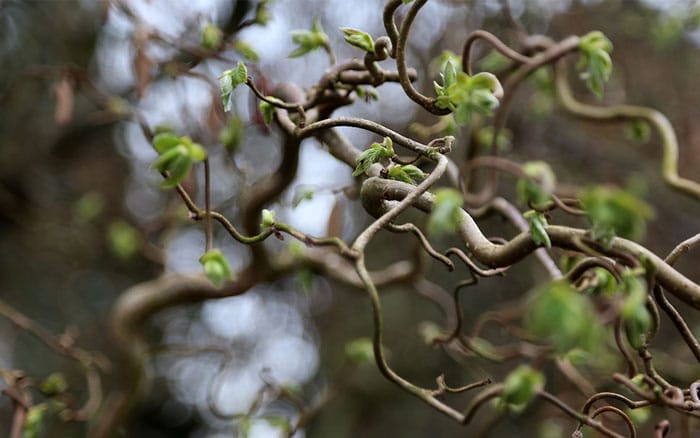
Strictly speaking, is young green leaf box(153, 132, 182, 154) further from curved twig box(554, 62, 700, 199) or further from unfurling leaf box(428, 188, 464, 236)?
curved twig box(554, 62, 700, 199)

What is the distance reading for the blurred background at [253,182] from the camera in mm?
2170

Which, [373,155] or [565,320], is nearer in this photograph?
[565,320]

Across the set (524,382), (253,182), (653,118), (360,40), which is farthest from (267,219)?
(253,182)

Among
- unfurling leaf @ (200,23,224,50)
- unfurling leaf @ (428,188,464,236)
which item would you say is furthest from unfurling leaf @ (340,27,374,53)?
unfurling leaf @ (200,23,224,50)

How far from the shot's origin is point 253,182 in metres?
1.96

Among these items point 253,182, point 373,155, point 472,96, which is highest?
point 472,96

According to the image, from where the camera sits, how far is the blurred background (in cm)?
217

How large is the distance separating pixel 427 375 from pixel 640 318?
96.6 inches

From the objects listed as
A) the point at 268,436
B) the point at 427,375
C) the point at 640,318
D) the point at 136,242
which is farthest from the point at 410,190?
the point at 427,375

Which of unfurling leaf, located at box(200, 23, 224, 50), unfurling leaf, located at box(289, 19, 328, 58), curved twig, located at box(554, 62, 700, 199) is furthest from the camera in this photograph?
unfurling leaf, located at box(200, 23, 224, 50)

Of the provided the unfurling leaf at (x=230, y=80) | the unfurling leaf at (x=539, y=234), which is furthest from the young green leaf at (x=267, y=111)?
the unfurling leaf at (x=539, y=234)

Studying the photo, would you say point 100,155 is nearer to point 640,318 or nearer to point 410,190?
point 410,190

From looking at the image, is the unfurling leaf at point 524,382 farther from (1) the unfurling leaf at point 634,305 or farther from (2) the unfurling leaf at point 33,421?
(2) the unfurling leaf at point 33,421

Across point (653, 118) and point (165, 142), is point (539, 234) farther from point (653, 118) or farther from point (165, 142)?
point (653, 118)
